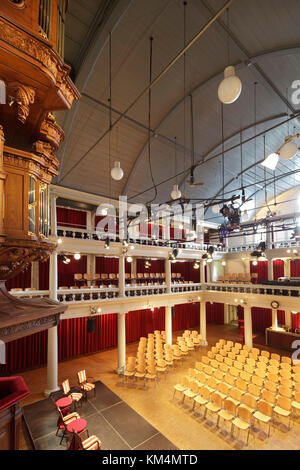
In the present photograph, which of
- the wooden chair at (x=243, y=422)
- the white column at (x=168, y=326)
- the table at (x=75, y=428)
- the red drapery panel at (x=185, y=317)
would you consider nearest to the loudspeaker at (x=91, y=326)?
the table at (x=75, y=428)

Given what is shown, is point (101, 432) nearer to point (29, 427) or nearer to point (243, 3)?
point (29, 427)

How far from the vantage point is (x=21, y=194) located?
135 inches

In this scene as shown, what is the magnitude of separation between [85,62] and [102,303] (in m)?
8.84

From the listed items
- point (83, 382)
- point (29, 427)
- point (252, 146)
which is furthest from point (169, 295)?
point (252, 146)

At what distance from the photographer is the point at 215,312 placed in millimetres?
19594

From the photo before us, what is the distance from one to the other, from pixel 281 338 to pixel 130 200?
12.0 m

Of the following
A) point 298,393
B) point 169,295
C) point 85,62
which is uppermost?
point 85,62

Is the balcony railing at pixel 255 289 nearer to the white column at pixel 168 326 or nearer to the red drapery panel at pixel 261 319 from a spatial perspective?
the white column at pixel 168 326

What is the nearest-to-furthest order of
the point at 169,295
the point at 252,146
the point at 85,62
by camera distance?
the point at 85,62 < the point at 252,146 < the point at 169,295

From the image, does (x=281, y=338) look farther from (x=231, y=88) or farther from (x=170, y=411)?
(x=231, y=88)

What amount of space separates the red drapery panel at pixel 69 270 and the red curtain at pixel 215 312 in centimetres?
1158

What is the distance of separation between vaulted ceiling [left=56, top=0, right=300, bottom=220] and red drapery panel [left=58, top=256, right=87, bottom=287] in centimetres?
400

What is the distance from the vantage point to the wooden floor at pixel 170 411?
6094 mm
